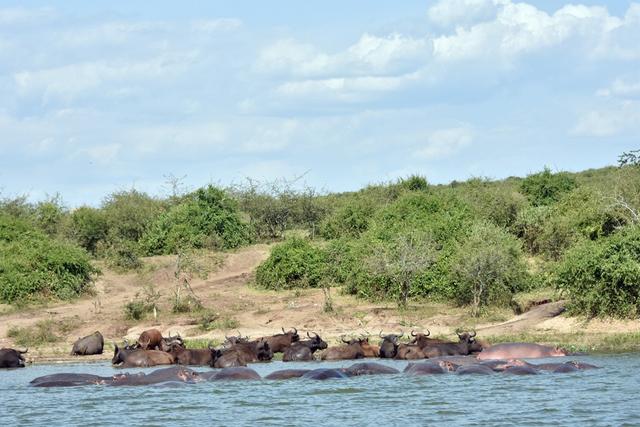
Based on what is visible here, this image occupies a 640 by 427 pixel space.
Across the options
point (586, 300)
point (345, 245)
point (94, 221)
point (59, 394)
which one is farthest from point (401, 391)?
point (94, 221)

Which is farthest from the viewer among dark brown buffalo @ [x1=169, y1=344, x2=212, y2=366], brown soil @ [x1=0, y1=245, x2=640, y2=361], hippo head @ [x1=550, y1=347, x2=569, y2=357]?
brown soil @ [x1=0, y1=245, x2=640, y2=361]

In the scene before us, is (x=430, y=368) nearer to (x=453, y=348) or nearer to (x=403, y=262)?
(x=453, y=348)

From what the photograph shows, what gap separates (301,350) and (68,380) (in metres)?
5.76

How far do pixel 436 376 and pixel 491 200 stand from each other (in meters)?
23.5

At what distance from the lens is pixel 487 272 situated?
1206 inches

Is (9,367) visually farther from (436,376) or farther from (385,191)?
(385,191)

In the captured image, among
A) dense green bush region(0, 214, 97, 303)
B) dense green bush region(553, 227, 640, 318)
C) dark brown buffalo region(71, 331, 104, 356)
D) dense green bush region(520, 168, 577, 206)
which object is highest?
dense green bush region(520, 168, 577, 206)

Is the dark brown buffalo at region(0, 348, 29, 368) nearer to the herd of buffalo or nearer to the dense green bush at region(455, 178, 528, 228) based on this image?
the herd of buffalo

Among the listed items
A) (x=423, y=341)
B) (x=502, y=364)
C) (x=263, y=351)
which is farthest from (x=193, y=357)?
(x=502, y=364)

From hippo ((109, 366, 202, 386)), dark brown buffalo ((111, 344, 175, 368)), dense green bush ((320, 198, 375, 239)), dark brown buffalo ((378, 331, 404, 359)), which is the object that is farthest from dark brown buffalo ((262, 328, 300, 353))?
dense green bush ((320, 198, 375, 239))

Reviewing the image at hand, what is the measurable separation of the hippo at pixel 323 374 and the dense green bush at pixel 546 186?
2826cm

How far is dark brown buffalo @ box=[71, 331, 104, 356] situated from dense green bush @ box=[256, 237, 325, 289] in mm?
9888

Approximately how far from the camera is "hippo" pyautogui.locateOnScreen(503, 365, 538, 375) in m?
20.6

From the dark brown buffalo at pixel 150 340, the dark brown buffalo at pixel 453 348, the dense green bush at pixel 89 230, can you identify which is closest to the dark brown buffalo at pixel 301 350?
the dark brown buffalo at pixel 453 348
